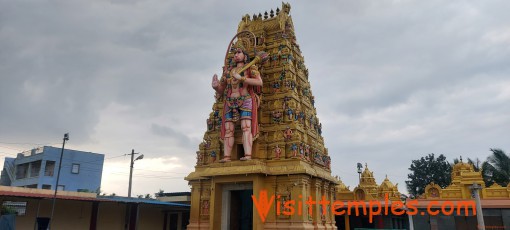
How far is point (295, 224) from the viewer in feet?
62.3

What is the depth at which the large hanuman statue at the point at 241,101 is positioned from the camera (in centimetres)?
2083

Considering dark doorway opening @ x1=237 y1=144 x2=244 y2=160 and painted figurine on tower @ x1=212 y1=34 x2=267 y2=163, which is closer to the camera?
painted figurine on tower @ x1=212 y1=34 x2=267 y2=163

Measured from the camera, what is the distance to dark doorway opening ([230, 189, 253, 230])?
2149cm

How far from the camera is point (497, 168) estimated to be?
4184 centimetres

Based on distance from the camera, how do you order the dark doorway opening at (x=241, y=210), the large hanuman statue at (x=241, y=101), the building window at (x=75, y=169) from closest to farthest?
the large hanuman statue at (x=241, y=101)
the dark doorway opening at (x=241, y=210)
the building window at (x=75, y=169)

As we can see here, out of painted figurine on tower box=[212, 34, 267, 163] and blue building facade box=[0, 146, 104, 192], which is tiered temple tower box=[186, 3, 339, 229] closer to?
painted figurine on tower box=[212, 34, 267, 163]

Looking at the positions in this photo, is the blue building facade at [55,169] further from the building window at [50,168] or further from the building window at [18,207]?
the building window at [18,207]

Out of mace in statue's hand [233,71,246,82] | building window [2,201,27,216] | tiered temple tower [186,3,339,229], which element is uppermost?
mace in statue's hand [233,71,246,82]

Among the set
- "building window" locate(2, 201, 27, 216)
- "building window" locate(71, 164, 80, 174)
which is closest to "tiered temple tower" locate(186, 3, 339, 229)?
"building window" locate(2, 201, 27, 216)

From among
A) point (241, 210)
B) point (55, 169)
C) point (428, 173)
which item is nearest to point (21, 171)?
point (55, 169)

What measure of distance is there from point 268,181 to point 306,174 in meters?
2.12

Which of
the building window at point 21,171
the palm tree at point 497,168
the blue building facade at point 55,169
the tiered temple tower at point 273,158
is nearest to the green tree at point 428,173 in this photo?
the palm tree at point 497,168

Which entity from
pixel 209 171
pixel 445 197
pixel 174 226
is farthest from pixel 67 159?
pixel 445 197

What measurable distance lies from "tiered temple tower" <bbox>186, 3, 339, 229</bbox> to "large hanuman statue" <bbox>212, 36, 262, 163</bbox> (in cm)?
56
